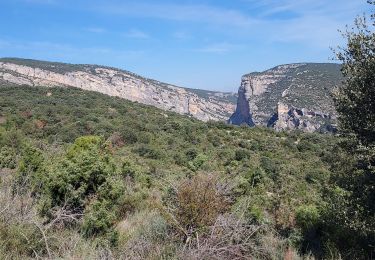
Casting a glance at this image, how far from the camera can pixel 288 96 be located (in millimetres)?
115688

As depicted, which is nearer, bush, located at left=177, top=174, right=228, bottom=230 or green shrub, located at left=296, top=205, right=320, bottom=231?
bush, located at left=177, top=174, right=228, bottom=230

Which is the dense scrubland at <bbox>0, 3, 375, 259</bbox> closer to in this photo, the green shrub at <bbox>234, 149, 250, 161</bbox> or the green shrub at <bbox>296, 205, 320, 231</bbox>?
the green shrub at <bbox>296, 205, 320, 231</bbox>

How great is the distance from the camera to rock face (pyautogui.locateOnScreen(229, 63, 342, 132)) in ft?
319

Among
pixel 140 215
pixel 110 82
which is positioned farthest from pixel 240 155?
pixel 110 82

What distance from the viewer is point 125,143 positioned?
40.2 m

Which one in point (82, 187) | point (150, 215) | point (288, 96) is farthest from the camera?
point (288, 96)

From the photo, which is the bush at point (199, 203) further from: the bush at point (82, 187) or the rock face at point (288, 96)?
the rock face at point (288, 96)

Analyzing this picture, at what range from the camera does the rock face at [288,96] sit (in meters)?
97.3

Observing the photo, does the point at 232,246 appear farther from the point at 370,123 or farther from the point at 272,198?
the point at 272,198

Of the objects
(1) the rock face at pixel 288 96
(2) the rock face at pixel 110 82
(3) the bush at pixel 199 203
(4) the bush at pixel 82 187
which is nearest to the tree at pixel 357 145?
(3) the bush at pixel 199 203

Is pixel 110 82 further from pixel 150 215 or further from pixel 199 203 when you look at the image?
pixel 199 203

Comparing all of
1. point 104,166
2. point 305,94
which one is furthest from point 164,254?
point 305,94

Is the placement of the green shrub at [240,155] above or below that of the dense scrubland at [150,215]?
below

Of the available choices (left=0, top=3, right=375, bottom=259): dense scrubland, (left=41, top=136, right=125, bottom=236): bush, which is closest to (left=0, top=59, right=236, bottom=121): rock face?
(left=41, top=136, right=125, bottom=236): bush
